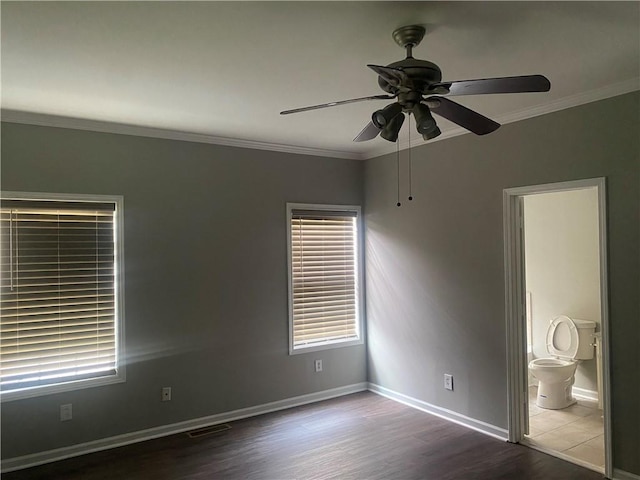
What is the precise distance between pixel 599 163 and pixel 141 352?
3.72 metres

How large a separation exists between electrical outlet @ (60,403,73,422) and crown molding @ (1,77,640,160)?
2135 millimetres

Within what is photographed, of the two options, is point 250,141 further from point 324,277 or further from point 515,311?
point 515,311

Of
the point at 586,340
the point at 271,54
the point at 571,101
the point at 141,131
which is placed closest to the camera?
the point at 271,54

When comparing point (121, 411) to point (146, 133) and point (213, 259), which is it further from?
point (146, 133)

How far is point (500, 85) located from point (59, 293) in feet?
11.0

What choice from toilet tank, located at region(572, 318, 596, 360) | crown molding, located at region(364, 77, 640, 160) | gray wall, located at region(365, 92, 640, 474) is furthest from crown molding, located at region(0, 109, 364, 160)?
toilet tank, located at region(572, 318, 596, 360)

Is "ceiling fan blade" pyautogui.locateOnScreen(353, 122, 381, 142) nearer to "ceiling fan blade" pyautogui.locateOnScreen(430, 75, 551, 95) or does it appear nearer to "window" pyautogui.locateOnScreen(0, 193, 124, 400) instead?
"ceiling fan blade" pyautogui.locateOnScreen(430, 75, 551, 95)

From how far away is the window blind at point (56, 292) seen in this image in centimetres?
345

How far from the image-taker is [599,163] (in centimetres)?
318

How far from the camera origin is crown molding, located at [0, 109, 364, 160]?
11.5ft

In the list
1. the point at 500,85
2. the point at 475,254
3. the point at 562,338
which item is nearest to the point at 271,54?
the point at 500,85

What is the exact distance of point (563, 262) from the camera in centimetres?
503

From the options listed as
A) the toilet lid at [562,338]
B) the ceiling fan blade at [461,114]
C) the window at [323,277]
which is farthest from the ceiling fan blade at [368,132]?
the toilet lid at [562,338]

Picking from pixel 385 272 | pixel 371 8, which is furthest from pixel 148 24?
pixel 385 272
